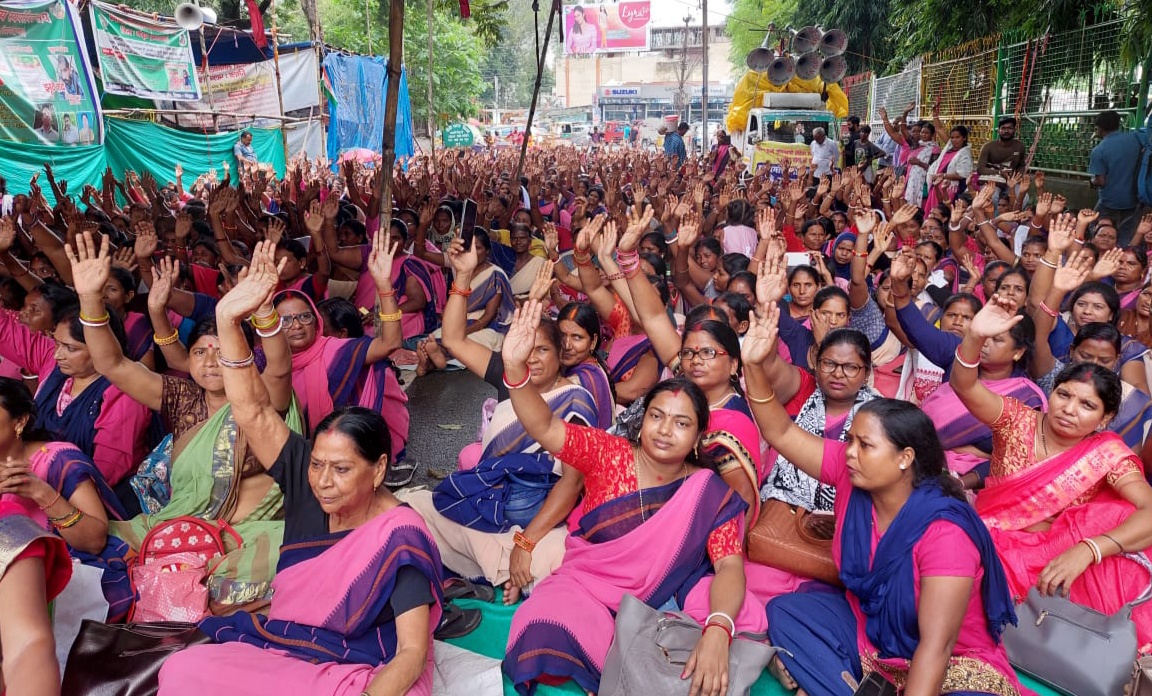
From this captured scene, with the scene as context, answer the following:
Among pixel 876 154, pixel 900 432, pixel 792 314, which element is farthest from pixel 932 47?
pixel 900 432

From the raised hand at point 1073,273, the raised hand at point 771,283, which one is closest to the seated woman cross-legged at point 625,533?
the raised hand at point 771,283

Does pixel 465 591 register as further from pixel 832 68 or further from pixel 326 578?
pixel 832 68

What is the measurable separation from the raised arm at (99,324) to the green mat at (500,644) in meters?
1.41

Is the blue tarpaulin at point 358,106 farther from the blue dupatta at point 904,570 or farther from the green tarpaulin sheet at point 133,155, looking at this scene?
the blue dupatta at point 904,570

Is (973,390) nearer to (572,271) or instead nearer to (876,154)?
(572,271)

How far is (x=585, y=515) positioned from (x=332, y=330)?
2184mm

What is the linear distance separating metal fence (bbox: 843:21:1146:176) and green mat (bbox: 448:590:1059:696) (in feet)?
28.6

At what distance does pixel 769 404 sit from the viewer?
7.78 ft

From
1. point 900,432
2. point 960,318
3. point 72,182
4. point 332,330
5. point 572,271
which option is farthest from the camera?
point 72,182

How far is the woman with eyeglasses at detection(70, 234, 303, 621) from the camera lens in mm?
2693

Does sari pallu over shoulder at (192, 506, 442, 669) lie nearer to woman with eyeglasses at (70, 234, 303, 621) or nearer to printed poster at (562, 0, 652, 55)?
woman with eyeglasses at (70, 234, 303, 621)

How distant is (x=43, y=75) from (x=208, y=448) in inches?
341

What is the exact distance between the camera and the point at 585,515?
101 inches

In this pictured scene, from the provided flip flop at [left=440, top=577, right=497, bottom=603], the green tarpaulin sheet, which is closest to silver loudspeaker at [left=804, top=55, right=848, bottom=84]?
the green tarpaulin sheet
